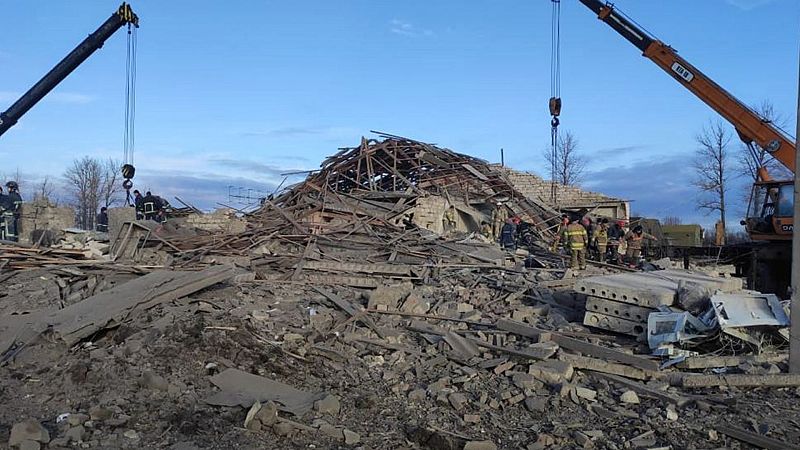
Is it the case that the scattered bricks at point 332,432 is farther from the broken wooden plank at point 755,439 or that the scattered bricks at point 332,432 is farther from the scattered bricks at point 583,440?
the broken wooden plank at point 755,439

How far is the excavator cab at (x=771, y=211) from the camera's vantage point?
1212 centimetres

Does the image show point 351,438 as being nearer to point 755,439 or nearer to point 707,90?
point 755,439

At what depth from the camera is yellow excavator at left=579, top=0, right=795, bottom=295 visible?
40.3ft

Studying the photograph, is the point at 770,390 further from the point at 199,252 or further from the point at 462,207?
the point at 462,207

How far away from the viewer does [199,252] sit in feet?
44.4

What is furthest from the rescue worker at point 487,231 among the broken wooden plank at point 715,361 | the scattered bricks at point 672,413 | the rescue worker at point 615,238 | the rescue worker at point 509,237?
the scattered bricks at point 672,413

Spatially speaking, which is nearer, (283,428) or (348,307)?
(283,428)

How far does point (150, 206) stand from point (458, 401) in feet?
48.4

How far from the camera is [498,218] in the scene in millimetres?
20297

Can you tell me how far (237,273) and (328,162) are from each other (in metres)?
10.6

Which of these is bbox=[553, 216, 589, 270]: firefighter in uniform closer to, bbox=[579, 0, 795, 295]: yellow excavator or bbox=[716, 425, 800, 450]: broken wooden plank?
bbox=[579, 0, 795, 295]: yellow excavator

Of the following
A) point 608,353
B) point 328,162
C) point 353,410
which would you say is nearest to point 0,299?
point 353,410

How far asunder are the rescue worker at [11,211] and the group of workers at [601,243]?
1420 centimetres

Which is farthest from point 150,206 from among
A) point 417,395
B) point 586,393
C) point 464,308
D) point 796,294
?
point 796,294
